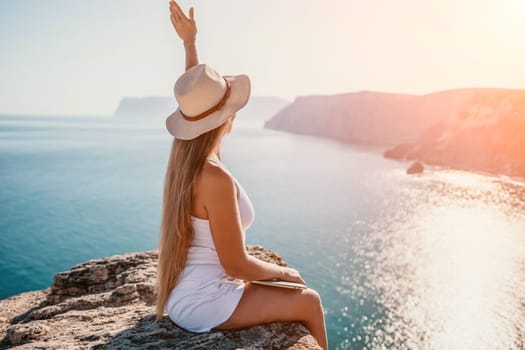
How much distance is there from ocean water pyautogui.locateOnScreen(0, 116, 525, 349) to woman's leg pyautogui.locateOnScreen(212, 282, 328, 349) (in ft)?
62.6

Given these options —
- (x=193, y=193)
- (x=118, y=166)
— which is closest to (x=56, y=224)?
(x=118, y=166)

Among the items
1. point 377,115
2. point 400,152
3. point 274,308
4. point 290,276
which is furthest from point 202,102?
point 377,115

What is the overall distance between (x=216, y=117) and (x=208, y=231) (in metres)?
0.82

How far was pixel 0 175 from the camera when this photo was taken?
56.2m

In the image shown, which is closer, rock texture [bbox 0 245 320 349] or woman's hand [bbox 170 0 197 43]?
rock texture [bbox 0 245 320 349]

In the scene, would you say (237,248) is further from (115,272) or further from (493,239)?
(493,239)

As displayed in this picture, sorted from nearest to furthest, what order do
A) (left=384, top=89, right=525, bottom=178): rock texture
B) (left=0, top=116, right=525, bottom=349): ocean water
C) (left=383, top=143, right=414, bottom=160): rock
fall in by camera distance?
1. (left=0, top=116, right=525, bottom=349): ocean water
2. (left=384, top=89, right=525, bottom=178): rock texture
3. (left=383, top=143, right=414, bottom=160): rock

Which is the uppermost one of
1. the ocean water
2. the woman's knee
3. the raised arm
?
the raised arm

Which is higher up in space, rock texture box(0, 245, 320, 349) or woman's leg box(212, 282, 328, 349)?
woman's leg box(212, 282, 328, 349)

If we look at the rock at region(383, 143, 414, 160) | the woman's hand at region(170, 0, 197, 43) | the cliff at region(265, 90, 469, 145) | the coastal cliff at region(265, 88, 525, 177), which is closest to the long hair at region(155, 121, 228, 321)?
the woman's hand at region(170, 0, 197, 43)

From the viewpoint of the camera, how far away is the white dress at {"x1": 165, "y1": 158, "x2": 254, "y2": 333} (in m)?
2.87

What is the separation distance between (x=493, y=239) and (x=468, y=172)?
122 feet

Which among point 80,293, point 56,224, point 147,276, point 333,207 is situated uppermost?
point 147,276

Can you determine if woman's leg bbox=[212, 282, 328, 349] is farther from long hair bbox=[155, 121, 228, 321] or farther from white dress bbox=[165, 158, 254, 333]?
long hair bbox=[155, 121, 228, 321]
